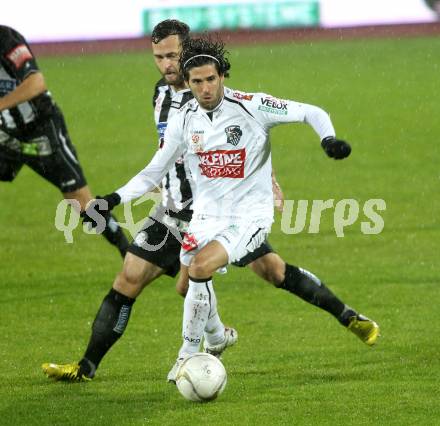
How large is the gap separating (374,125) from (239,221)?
13.6 metres

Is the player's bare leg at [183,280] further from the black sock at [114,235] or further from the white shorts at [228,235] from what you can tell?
the black sock at [114,235]

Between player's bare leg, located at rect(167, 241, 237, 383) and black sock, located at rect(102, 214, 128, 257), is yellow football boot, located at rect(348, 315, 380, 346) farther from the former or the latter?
black sock, located at rect(102, 214, 128, 257)

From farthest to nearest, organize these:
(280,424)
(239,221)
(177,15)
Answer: (177,15), (239,221), (280,424)

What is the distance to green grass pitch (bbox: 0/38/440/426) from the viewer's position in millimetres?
6793

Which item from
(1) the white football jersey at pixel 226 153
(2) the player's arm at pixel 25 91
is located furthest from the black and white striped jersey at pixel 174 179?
(2) the player's arm at pixel 25 91

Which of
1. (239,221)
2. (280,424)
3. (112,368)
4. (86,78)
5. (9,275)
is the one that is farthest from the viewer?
(86,78)


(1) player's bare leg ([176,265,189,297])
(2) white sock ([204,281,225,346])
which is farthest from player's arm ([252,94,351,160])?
(2) white sock ([204,281,225,346])

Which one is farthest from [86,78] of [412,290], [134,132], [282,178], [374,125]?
[412,290]

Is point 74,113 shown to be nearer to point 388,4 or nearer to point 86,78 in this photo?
point 86,78

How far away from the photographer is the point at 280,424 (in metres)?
6.36

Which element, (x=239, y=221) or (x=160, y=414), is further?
(x=239, y=221)

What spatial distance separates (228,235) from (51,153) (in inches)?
125

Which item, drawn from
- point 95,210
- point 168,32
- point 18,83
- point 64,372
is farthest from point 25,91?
point 64,372

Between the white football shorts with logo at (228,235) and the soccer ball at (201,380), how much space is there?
608 millimetres
